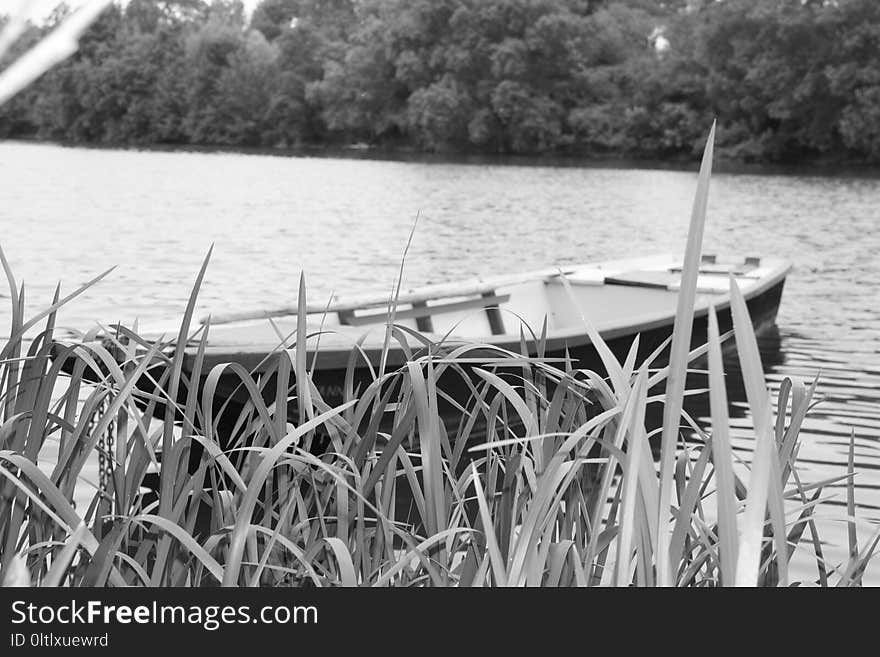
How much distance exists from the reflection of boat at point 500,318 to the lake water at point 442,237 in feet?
1.97

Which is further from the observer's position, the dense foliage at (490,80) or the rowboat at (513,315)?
the dense foliage at (490,80)

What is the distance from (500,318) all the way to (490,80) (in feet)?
155

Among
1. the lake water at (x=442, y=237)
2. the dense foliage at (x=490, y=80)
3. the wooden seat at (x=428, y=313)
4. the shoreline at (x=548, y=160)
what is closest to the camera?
the wooden seat at (x=428, y=313)

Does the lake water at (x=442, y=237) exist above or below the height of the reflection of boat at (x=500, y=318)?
below

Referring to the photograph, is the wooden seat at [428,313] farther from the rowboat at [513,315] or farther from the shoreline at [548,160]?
the shoreline at [548,160]

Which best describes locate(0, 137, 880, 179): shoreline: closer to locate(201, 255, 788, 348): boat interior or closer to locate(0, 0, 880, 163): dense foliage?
locate(0, 0, 880, 163): dense foliage

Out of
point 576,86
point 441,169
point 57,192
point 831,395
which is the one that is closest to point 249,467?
point 831,395

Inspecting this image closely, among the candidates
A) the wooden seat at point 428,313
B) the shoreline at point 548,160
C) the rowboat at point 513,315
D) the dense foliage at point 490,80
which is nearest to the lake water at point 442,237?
the rowboat at point 513,315

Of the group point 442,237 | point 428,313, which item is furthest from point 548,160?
point 428,313

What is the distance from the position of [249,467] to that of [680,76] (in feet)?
158

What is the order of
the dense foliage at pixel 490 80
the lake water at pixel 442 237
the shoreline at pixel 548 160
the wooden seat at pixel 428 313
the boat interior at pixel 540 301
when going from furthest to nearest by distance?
1. the dense foliage at pixel 490 80
2. the shoreline at pixel 548 160
3. the lake water at pixel 442 237
4. the wooden seat at pixel 428 313
5. the boat interior at pixel 540 301

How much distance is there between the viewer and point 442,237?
19.8 m

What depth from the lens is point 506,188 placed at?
104 ft

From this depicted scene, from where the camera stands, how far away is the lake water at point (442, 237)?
9.52 meters
